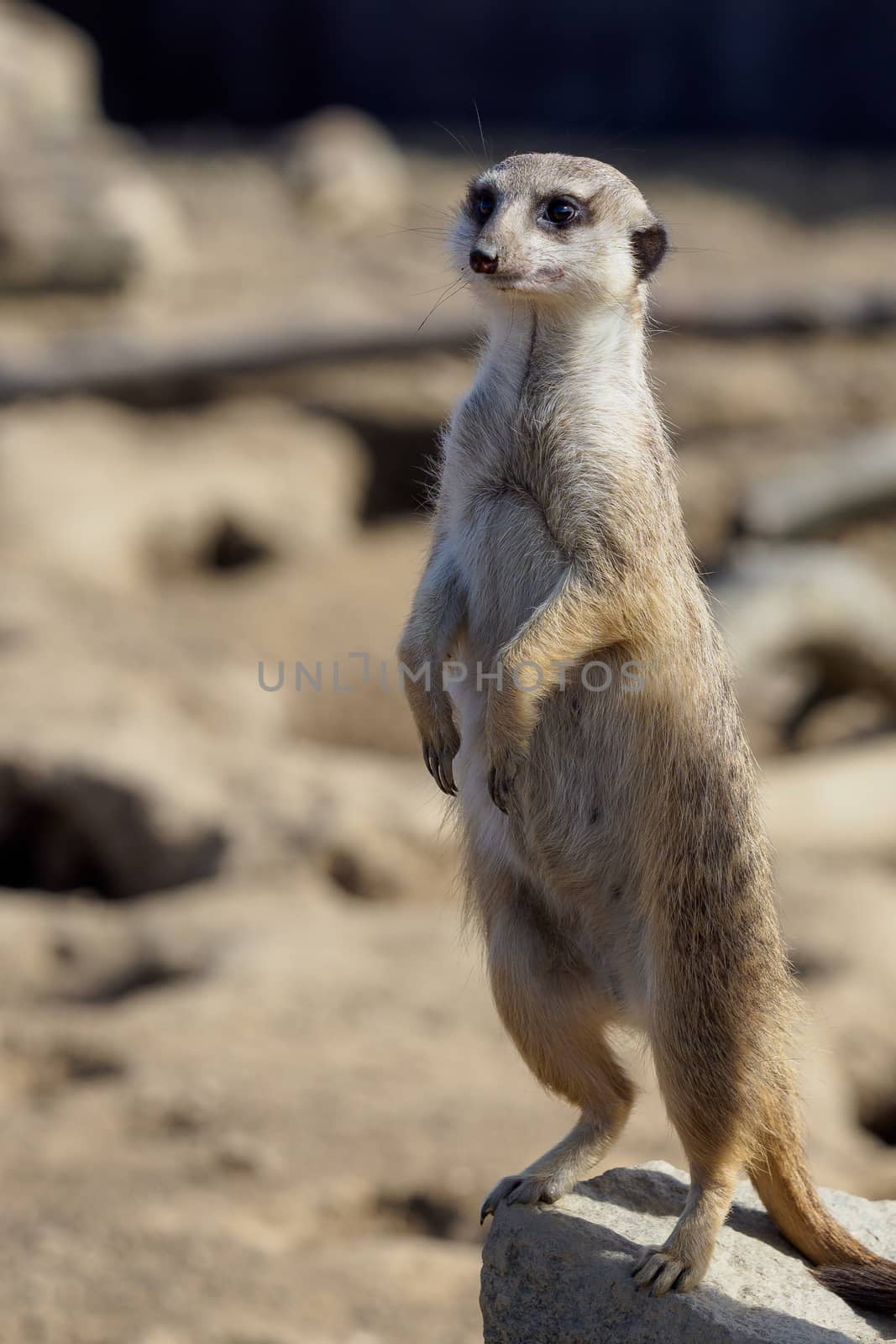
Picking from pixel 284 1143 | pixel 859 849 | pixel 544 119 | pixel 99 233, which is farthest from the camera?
pixel 544 119

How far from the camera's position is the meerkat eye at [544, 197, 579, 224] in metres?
2.61

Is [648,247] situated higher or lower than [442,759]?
higher

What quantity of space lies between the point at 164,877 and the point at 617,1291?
11.3 feet

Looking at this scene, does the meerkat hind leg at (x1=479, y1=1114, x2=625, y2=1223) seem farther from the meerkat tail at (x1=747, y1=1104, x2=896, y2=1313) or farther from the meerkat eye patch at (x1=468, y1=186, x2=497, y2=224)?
the meerkat eye patch at (x1=468, y1=186, x2=497, y2=224)

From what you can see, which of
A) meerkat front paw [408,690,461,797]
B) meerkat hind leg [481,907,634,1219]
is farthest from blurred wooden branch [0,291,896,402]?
meerkat hind leg [481,907,634,1219]

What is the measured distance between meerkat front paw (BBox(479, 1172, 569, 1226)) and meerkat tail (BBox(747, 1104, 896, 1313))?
35cm

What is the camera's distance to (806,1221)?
109 inches

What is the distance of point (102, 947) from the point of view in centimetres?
520

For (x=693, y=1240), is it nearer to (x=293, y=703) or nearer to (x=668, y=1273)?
(x=668, y=1273)

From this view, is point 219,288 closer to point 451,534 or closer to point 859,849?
point 859,849

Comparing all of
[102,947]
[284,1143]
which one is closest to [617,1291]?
[284,1143]

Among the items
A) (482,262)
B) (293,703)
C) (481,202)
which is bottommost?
(482,262)

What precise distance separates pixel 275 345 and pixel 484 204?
7260 millimetres

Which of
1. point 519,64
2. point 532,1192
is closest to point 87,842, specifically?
point 532,1192
